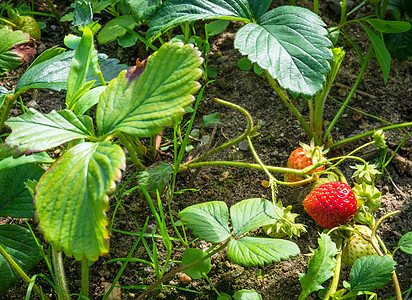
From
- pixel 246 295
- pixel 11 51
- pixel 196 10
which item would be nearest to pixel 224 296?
pixel 246 295

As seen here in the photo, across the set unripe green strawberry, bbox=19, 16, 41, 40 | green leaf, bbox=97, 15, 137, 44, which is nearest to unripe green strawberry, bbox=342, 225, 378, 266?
green leaf, bbox=97, 15, 137, 44

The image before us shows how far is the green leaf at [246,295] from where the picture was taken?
124cm

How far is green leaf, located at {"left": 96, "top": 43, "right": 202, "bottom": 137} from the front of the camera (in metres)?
0.94

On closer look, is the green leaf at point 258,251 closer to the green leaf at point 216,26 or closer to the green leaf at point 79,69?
the green leaf at point 79,69

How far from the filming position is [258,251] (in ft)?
3.76

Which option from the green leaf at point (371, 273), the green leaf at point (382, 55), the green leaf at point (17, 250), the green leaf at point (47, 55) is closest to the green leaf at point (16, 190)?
the green leaf at point (17, 250)

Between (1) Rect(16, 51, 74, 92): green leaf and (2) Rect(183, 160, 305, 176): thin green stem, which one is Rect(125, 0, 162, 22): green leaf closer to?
(1) Rect(16, 51, 74, 92): green leaf

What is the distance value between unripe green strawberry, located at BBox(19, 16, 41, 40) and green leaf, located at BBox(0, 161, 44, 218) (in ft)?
2.67

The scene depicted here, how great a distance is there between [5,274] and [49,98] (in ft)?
2.62

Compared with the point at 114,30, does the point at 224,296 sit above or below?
below

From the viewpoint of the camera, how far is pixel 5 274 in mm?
1223

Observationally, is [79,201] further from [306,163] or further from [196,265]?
[306,163]

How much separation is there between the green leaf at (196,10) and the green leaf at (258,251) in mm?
659

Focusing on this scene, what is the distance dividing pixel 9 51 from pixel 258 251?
102 centimetres
